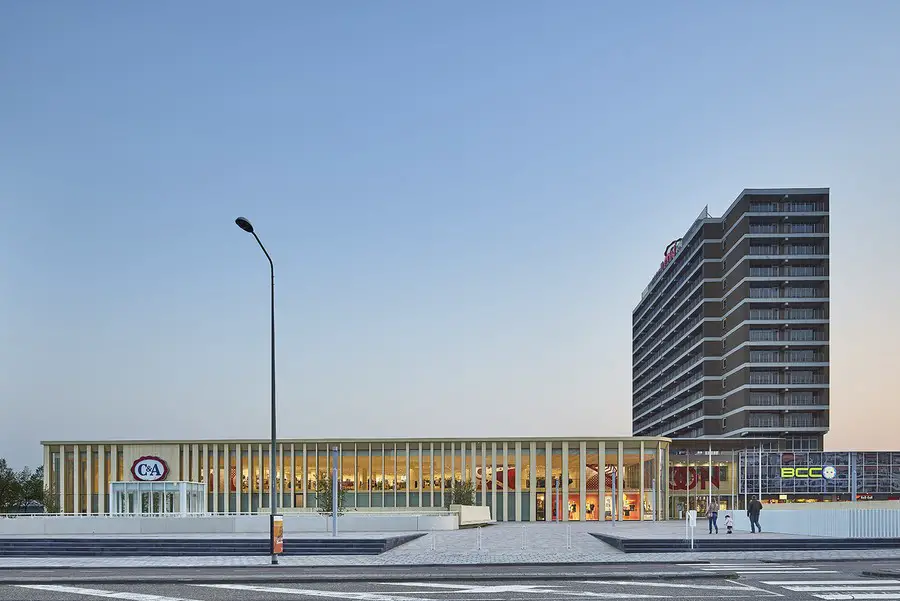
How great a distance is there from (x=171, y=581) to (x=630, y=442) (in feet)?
A: 201

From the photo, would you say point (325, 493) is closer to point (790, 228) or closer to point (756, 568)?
point (756, 568)

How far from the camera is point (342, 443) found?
82750mm

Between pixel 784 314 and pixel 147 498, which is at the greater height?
pixel 784 314

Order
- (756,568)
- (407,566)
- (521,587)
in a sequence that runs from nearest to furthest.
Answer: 1. (521,587)
2. (756,568)
3. (407,566)

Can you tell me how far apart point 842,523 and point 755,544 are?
3.98 metres

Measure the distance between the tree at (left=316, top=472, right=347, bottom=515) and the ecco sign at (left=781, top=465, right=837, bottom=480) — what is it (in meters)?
46.2

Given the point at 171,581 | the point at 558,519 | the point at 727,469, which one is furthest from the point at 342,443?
the point at 171,581

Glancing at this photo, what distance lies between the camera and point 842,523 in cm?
3819

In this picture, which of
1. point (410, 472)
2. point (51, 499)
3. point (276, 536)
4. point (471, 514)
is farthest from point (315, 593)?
point (51, 499)

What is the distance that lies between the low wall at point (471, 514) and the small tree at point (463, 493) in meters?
4.75

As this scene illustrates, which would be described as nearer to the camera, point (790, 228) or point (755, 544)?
point (755, 544)

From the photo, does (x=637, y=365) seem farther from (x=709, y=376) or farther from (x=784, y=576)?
(x=784, y=576)

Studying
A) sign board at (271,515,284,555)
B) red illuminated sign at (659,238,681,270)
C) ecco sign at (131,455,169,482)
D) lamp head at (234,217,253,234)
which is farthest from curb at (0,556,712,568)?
red illuminated sign at (659,238,681,270)

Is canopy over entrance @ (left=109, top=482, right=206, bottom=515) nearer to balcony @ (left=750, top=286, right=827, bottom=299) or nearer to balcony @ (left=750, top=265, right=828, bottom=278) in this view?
balcony @ (left=750, top=286, right=827, bottom=299)
